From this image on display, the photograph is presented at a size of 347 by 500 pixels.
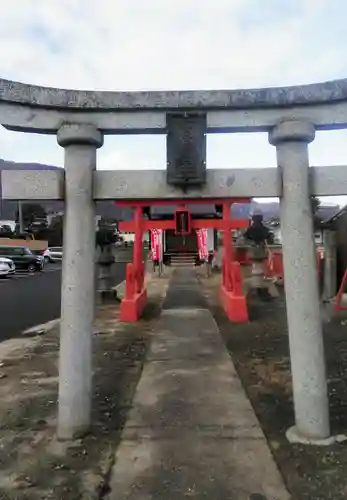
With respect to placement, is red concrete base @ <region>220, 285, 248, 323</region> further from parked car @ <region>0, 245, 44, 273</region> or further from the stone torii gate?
parked car @ <region>0, 245, 44, 273</region>

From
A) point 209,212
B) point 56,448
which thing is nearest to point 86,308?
point 56,448

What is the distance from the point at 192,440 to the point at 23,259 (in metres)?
28.2

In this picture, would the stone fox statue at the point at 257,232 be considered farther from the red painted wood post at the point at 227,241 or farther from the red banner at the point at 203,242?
the red banner at the point at 203,242

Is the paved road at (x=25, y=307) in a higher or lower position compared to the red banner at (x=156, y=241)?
lower

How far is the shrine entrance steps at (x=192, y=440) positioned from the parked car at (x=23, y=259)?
81.8 feet

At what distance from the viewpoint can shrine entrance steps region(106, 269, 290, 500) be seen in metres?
3.05

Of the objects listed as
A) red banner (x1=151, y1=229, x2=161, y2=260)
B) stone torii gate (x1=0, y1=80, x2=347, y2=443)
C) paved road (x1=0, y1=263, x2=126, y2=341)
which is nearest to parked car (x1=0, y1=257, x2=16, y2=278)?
paved road (x1=0, y1=263, x2=126, y2=341)

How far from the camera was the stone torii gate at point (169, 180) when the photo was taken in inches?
150

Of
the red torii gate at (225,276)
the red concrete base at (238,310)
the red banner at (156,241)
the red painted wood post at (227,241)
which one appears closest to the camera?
the red concrete base at (238,310)

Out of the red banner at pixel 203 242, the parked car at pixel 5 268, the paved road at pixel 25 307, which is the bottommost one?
the paved road at pixel 25 307

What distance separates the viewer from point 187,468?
3.31 meters

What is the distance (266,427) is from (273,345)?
11.5 ft

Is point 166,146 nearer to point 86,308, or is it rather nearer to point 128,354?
point 86,308

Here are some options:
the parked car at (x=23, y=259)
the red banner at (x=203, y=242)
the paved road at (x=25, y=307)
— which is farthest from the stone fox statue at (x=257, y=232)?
the parked car at (x=23, y=259)
